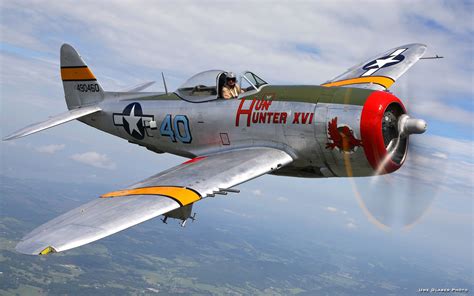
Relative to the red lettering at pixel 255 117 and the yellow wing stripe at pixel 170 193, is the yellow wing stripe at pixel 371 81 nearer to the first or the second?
the red lettering at pixel 255 117

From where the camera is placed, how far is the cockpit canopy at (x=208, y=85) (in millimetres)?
10984

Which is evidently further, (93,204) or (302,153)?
(302,153)

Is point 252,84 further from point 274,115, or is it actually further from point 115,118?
point 115,118

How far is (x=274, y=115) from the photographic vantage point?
9.92 metres

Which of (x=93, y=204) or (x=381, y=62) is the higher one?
(x=381, y=62)

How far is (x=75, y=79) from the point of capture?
15656mm

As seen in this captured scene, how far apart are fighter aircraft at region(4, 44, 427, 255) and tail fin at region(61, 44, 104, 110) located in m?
2.54

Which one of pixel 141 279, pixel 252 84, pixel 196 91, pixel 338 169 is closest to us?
pixel 338 169

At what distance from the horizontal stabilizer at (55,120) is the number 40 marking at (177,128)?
11.9 ft

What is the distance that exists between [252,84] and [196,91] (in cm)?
171

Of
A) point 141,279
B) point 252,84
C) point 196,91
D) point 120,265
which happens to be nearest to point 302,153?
point 252,84

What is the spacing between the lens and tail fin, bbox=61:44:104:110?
15.4 m

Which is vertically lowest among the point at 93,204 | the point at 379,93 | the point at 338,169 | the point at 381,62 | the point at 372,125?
the point at 93,204

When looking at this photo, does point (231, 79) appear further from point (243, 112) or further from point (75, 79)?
point (75, 79)
